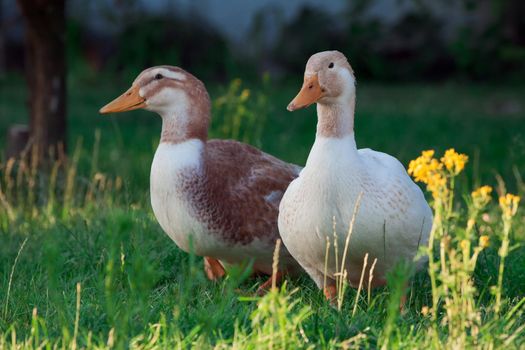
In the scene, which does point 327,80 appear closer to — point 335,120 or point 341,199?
point 335,120

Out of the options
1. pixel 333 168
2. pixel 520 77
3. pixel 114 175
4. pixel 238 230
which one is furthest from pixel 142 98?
pixel 520 77

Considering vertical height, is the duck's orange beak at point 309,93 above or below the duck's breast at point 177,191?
above

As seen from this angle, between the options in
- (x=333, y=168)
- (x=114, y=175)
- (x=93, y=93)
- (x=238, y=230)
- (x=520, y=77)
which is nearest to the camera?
(x=333, y=168)

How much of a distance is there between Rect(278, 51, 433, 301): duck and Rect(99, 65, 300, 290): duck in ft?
1.57

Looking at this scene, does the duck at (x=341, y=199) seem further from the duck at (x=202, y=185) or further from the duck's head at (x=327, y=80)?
the duck at (x=202, y=185)

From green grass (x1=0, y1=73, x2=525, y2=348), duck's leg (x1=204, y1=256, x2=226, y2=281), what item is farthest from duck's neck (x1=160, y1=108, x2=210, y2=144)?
duck's leg (x1=204, y1=256, x2=226, y2=281)

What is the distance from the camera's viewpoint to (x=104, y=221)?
5469 millimetres

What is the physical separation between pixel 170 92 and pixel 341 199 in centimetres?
115

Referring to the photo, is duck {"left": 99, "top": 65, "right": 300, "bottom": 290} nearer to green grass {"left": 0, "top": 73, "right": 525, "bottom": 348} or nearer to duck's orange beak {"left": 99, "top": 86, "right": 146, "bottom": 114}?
duck's orange beak {"left": 99, "top": 86, "right": 146, "bottom": 114}

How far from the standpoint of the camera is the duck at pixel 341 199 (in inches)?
154

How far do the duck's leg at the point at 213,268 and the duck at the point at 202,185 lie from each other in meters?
0.12

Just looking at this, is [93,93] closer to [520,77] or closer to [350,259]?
[520,77]

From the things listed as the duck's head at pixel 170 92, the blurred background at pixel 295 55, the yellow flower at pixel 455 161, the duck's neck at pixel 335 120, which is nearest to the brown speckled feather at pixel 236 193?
the duck's head at pixel 170 92

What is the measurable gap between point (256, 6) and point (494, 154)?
281 inches
